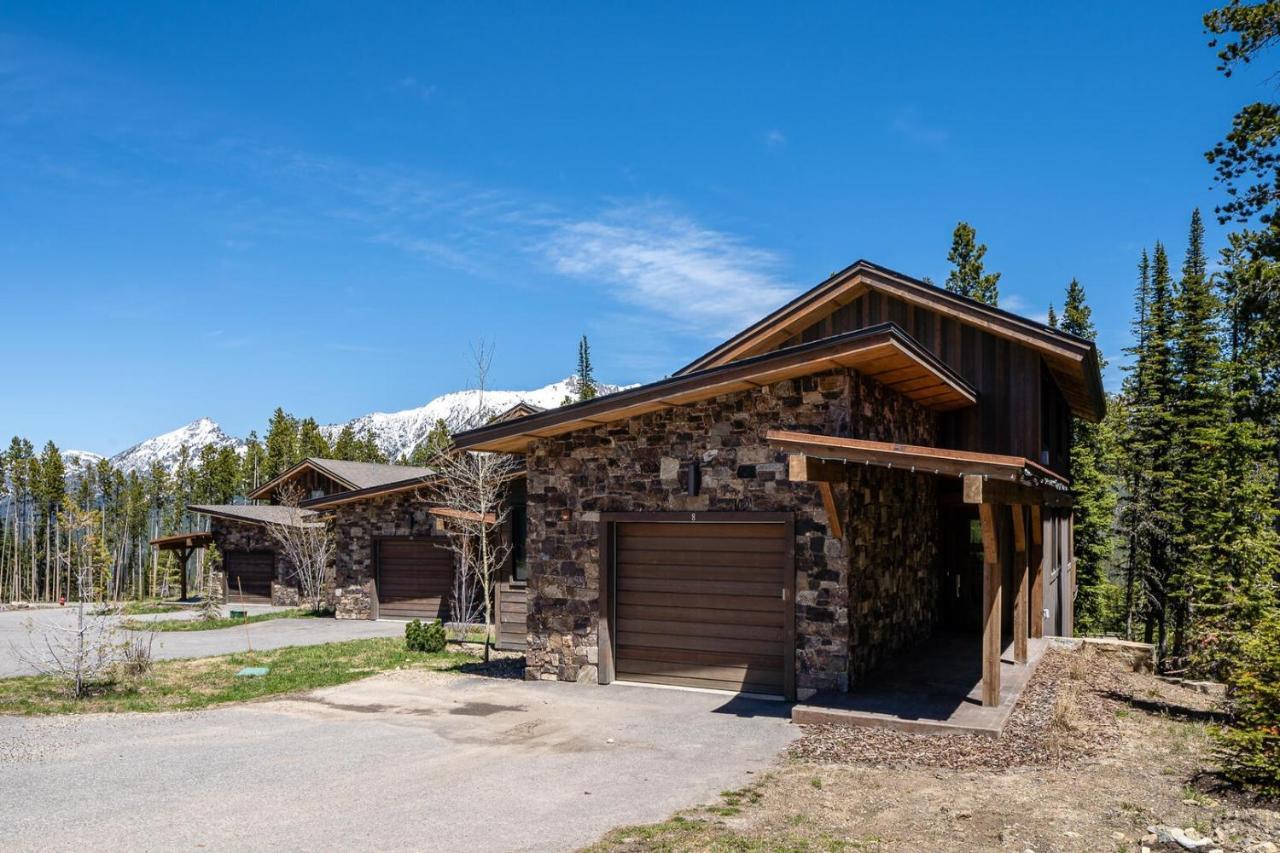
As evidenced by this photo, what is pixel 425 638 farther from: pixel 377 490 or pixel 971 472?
pixel 971 472

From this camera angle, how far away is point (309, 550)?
25422 mm

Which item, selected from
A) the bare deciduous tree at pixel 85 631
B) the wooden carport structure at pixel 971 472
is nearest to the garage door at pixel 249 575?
the bare deciduous tree at pixel 85 631

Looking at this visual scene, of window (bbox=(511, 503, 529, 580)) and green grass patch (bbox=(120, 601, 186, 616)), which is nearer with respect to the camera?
window (bbox=(511, 503, 529, 580))

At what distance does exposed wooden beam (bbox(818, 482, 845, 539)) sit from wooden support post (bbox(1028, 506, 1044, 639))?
5.08 meters

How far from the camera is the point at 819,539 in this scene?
9.32m

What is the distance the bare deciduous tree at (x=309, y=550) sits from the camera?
970 inches

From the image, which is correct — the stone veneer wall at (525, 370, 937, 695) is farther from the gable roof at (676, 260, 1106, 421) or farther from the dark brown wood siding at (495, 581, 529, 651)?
the dark brown wood siding at (495, 581, 529, 651)

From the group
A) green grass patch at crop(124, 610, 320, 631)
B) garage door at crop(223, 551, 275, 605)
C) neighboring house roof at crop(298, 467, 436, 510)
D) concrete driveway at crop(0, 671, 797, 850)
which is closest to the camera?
concrete driveway at crop(0, 671, 797, 850)

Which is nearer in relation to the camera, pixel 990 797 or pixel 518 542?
pixel 990 797

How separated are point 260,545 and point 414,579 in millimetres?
9618

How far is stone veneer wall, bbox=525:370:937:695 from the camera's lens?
9.33 meters

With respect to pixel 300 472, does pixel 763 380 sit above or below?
above

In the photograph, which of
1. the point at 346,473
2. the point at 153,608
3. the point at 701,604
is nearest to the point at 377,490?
the point at 346,473

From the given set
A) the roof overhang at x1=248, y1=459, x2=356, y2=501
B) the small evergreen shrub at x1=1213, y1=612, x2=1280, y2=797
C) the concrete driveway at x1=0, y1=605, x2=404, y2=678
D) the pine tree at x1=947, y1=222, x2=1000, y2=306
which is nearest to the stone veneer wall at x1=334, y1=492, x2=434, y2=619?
the concrete driveway at x1=0, y1=605, x2=404, y2=678
